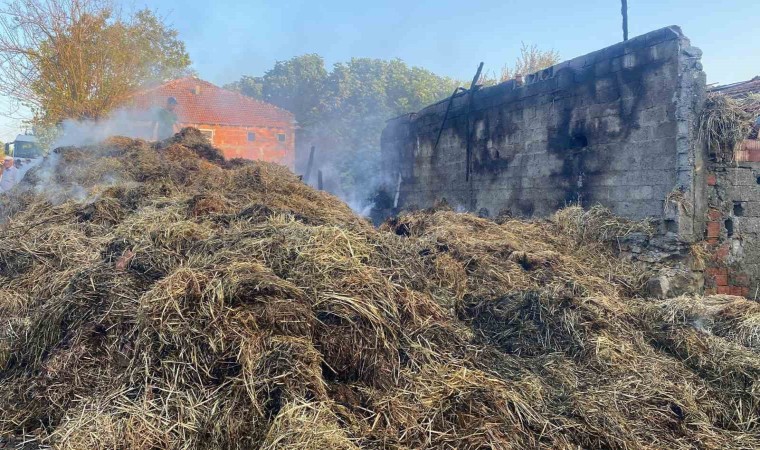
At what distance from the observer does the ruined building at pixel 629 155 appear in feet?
19.5

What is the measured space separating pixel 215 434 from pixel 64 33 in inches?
666

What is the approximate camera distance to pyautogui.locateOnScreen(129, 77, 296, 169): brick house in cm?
2698

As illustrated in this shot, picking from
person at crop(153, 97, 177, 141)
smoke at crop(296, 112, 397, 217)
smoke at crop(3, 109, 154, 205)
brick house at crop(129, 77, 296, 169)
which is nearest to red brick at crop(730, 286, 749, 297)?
smoke at crop(3, 109, 154, 205)

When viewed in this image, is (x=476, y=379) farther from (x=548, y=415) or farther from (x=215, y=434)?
(x=215, y=434)

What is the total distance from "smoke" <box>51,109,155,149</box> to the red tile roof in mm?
7295

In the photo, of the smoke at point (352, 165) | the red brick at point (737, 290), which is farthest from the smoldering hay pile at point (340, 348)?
the smoke at point (352, 165)

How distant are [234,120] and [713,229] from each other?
25.2 m

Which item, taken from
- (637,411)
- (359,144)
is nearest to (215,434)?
(637,411)

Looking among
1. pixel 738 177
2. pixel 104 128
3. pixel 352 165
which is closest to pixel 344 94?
pixel 352 165

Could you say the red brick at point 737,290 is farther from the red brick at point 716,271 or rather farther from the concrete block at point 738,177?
the concrete block at point 738,177

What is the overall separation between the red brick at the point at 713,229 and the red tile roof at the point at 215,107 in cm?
2414

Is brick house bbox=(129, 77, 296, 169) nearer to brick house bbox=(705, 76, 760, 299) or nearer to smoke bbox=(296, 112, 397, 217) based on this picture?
smoke bbox=(296, 112, 397, 217)

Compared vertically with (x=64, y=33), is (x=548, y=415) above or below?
below

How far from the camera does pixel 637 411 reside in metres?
3.14
